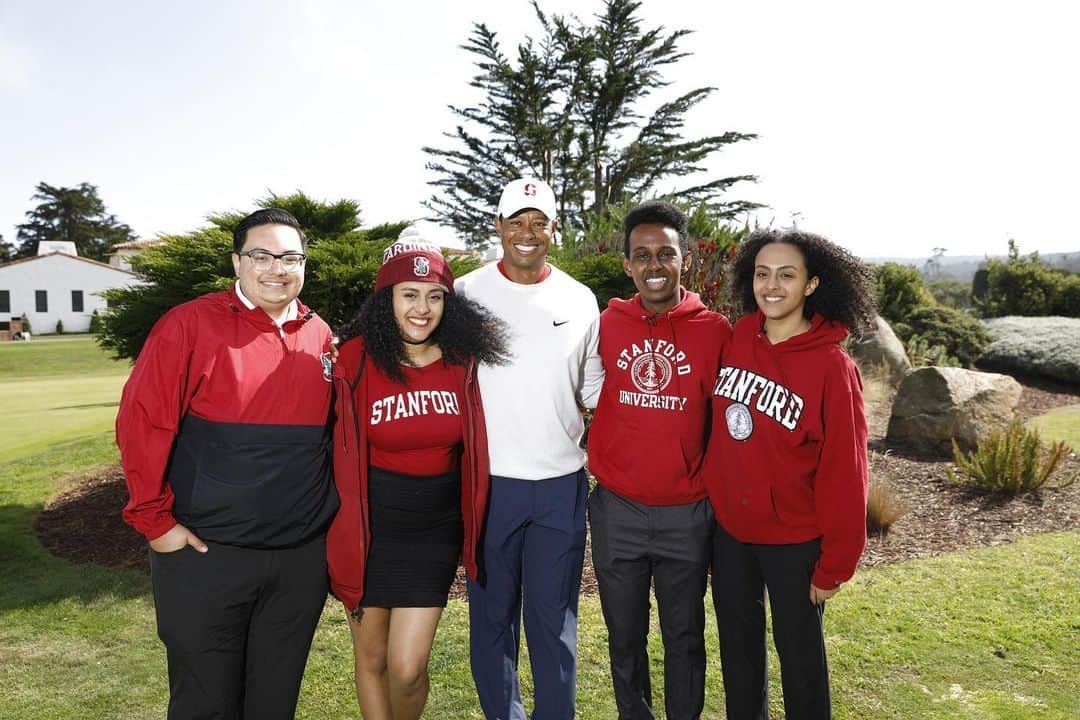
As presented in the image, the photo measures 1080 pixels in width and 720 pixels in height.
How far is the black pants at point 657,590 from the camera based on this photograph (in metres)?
3.23

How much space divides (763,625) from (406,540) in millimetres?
1541

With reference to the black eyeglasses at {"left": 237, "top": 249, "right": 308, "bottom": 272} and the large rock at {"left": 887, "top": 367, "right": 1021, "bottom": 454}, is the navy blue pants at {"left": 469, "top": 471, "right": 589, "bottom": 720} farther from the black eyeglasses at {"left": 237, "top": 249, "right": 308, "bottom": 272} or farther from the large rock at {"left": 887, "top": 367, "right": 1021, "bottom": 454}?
the large rock at {"left": 887, "top": 367, "right": 1021, "bottom": 454}

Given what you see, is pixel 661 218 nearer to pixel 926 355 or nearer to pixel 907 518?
pixel 907 518

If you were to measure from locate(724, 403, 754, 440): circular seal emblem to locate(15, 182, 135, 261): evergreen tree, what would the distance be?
8507 centimetres

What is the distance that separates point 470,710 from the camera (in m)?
3.80

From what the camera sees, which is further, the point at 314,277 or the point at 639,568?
the point at 314,277

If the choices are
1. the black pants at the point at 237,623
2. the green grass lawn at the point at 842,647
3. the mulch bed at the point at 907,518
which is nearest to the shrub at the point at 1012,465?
the mulch bed at the point at 907,518

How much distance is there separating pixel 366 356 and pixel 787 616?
79.3 inches

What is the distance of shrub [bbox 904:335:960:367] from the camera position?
1530 centimetres

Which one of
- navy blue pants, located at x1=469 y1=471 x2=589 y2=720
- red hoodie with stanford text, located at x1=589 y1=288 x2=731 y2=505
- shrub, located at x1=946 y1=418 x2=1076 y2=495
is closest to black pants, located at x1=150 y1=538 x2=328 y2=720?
navy blue pants, located at x1=469 y1=471 x2=589 y2=720

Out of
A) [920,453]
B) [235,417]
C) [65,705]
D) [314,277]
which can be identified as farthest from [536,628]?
[920,453]

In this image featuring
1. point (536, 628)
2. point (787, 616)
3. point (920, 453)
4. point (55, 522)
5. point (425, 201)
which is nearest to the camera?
point (787, 616)

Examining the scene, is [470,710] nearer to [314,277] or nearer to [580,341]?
[580,341]

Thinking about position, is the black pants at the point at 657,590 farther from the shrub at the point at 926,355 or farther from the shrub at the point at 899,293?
the shrub at the point at 899,293
